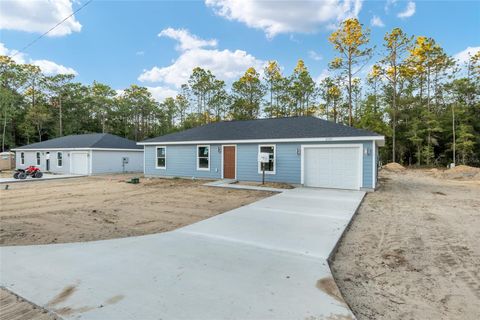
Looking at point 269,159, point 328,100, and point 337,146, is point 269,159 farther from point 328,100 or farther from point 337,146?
point 328,100

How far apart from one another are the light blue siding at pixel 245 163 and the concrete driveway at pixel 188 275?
6.43 m

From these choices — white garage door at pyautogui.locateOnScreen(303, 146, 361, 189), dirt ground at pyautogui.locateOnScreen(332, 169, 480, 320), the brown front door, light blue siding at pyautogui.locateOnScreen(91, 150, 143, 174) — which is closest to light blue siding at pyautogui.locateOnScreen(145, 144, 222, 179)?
the brown front door

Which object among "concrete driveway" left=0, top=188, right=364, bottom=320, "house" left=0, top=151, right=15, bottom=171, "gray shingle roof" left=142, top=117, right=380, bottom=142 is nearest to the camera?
"concrete driveway" left=0, top=188, right=364, bottom=320

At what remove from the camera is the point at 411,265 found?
360cm

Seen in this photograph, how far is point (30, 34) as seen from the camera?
8000 millimetres

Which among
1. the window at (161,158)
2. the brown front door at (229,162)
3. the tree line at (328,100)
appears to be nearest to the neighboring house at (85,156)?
the window at (161,158)

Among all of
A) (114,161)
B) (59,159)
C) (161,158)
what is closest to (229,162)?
(161,158)

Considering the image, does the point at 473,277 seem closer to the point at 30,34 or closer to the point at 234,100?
the point at 30,34

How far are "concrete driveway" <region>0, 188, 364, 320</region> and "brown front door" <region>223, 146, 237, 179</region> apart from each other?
846 cm

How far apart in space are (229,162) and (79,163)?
13249 mm

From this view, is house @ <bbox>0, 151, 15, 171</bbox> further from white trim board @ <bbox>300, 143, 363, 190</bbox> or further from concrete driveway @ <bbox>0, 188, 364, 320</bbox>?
white trim board @ <bbox>300, 143, 363, 190</bbox>

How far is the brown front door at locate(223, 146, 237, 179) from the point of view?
13.5 meters

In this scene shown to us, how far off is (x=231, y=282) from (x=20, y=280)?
7.83ft

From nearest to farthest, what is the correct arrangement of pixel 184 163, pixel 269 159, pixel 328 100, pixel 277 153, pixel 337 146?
pixel 337 146 < pixel 277 153 < pixel 269 159 < pixel 184 163 < pixel 328 100
